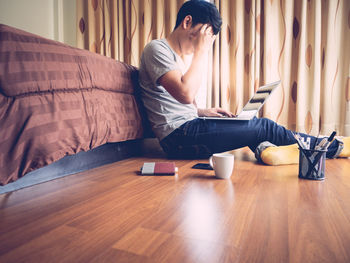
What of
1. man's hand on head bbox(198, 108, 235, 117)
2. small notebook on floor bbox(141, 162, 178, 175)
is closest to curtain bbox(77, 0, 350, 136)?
man's hand on head bbox(198, 108, 235, 117)

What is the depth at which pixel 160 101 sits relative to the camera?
1354 millimetres

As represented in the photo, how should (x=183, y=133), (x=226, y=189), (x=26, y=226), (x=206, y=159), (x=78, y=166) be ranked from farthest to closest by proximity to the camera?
(x=206, y=159), (x=183, y=133), (x=78, y=166), (x=226, y=189), (x=26, y=226)

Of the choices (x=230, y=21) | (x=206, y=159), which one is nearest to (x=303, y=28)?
(x=230, y=21)

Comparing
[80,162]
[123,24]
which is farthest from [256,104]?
[123,24]

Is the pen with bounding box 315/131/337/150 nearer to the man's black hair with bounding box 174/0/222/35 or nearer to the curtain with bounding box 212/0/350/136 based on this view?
the man's black hair with bounding box 174/0/222/35

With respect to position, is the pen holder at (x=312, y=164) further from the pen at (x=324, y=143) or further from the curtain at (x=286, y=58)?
the curtain at (x=286, y=58)

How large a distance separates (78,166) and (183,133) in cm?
53

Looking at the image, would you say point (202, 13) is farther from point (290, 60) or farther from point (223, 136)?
point (290, 60)

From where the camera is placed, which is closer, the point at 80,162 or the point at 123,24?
the point at 80,162

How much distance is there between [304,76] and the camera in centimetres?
213

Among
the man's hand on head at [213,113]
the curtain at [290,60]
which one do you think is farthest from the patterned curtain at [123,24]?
the man's hand on head at [213,113]

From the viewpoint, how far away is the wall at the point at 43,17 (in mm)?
2795

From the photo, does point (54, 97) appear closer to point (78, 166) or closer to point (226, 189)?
point (78, 166)

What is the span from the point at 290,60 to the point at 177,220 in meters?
2.02
